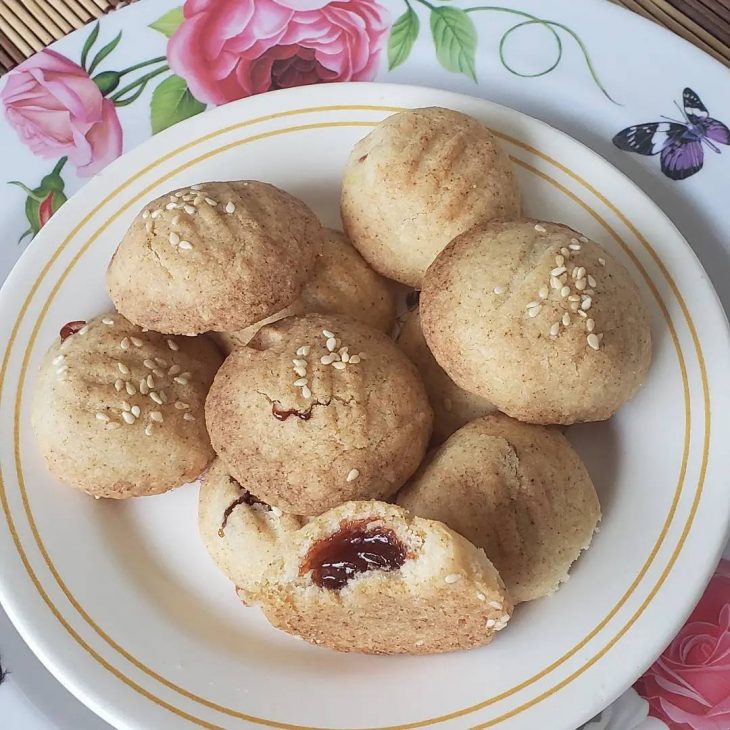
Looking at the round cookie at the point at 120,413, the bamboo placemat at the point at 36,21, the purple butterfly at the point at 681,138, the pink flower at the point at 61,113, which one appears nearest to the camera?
the round cookie at the point at 120,413

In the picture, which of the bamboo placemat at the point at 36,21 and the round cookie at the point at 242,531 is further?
the bamboo placemat at the point at 36,21

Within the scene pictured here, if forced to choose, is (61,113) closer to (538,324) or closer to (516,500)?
(538,324)

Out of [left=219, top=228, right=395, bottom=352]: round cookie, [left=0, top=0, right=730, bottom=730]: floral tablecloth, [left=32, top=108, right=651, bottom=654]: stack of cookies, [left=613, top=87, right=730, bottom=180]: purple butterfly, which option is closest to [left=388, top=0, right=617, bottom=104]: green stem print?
[left=0, top=0, right=730, bottom=730]: floral tablecloth

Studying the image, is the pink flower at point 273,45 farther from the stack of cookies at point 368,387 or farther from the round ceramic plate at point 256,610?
the stack of cookies at point 368,387

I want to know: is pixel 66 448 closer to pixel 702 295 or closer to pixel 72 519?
pixel 72 519

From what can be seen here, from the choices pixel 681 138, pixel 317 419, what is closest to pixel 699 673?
pixel 317 419

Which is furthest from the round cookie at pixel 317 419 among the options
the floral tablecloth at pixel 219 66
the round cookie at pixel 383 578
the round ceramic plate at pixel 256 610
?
the floral tablecloth at pixel 219 66

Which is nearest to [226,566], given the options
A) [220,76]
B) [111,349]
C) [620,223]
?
[111,349]
